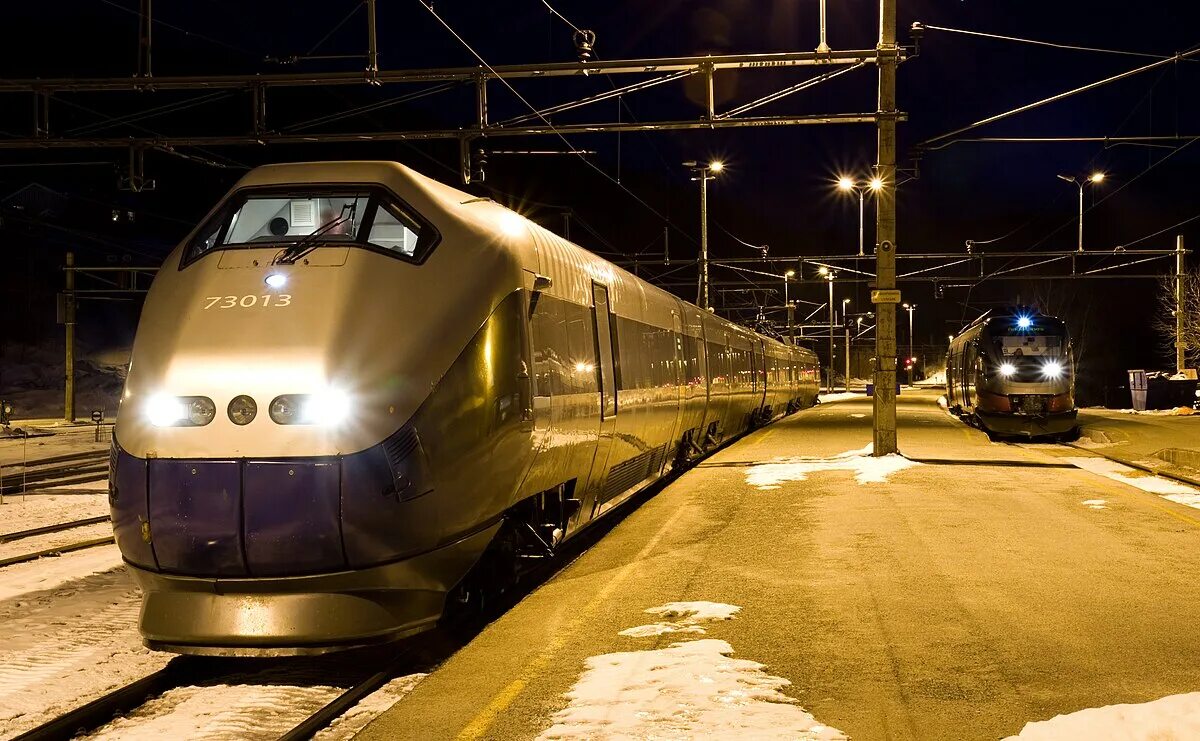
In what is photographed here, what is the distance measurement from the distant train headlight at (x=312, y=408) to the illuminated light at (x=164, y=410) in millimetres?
573

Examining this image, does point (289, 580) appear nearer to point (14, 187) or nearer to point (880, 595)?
point (880, 595)

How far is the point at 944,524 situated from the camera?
11867mm

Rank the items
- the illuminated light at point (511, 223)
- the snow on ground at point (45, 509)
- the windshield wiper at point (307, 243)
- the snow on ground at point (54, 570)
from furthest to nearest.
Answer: the snow on ground at point (45, 509) < the snow on ground at point (54, 570) < the illuminated light at point (511, 223) < the windshield wiper at point (307, 243)

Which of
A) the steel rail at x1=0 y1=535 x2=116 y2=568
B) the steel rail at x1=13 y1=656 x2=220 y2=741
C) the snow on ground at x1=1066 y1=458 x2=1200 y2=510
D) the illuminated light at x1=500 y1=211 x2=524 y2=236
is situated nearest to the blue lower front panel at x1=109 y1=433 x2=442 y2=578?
the steel rail at x1=13 y1=656 x2=220 y2=741

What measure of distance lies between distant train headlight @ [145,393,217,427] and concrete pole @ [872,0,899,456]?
46.0 feet

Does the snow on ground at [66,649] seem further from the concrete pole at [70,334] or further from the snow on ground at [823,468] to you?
the concrete pole at [70,334]

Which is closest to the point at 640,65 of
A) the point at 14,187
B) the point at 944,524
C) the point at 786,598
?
the point at 944,524

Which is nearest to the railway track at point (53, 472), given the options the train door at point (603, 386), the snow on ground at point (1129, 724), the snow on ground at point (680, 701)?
the train door at point (603, 386)

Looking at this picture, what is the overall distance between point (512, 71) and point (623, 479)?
705cm

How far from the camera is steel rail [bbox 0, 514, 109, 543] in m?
12.7

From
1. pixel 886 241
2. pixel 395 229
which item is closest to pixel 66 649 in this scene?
pixel 395 229

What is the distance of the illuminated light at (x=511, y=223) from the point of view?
8.23 metres

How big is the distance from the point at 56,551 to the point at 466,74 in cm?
911

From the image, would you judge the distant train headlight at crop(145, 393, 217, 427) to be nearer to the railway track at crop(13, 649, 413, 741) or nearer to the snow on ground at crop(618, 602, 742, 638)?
the railway track at crop(13, 649, 413, 741)
